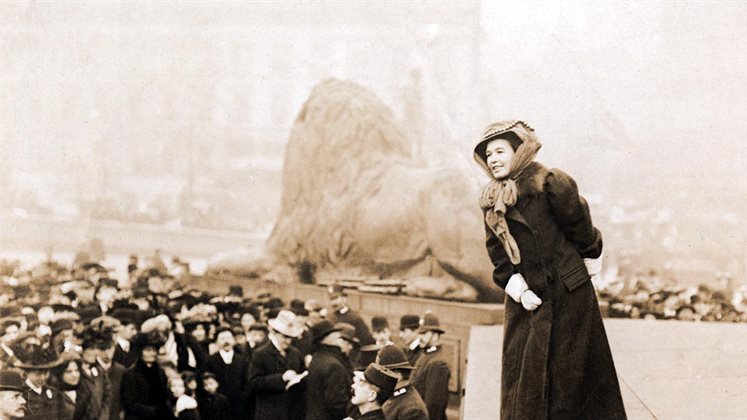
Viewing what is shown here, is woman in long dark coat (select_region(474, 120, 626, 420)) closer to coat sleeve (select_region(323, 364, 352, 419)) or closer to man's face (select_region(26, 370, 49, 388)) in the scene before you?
coat sleeve (select_region(323, 364, 352, 419))

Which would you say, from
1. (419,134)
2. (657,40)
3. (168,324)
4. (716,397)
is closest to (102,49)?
(419,134)

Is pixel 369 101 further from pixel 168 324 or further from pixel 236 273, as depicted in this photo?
pixel 168 324

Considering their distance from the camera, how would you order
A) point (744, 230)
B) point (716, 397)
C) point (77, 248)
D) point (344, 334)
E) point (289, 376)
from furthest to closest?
1. point (77, 248)
2. point (744, 230)
3. point (344, 334)
4. point (289, 376)
5. point (716, 397)

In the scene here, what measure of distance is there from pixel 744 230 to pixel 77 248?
9.95 m

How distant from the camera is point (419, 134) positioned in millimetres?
13133

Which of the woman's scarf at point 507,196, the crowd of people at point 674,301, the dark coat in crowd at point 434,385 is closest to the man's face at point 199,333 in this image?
the dark coat in crowd at point 434,385

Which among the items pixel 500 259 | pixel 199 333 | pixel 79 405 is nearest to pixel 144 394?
pixel 79 405

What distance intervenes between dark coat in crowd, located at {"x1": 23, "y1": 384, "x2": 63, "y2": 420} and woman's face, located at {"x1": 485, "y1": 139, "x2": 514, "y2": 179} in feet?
15.3

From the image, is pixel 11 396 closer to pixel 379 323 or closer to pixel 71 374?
pixel 71 374

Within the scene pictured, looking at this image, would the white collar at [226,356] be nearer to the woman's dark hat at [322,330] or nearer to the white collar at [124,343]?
the white collar at [124,343]

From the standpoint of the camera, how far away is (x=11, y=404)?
263 inches

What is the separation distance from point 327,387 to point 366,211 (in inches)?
199

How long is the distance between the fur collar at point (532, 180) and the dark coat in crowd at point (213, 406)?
536 centimetres

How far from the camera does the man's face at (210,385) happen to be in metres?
8.53
